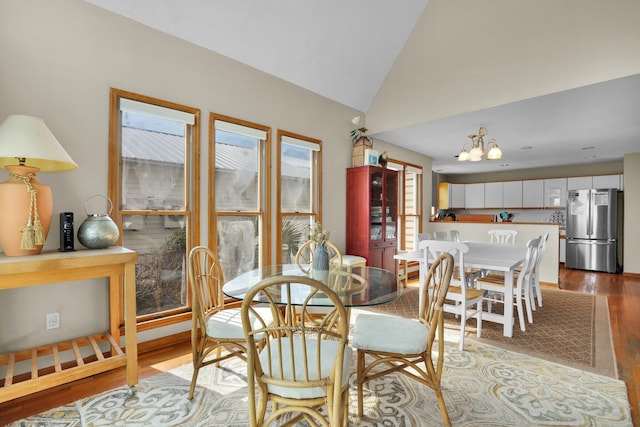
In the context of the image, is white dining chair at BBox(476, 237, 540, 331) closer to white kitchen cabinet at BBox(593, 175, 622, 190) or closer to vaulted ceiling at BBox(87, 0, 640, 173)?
vaulted ceiling at BBox(87, 0, 640, 173)

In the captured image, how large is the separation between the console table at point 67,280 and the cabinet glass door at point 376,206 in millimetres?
3204

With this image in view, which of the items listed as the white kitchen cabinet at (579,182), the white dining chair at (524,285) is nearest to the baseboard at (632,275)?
the white kitchen cabinet at (579,182)

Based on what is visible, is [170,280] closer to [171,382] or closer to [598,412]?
[171,382]

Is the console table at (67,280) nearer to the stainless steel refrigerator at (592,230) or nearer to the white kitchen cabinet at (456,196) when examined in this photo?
the stainless steel refrigerator at (592,230)

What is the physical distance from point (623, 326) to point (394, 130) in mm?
3568

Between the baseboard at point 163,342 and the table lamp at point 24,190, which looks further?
the baseboard at point 163,342

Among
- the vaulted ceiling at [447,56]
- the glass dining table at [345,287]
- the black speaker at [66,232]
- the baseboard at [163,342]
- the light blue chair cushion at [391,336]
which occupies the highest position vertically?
the vaulted ceiling at [447,56]

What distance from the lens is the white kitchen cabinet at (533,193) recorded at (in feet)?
26.2

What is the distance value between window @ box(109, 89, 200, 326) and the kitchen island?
511 centimetres

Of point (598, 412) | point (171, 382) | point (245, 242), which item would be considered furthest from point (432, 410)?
point (245, 242)

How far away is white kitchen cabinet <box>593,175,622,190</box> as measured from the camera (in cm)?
700

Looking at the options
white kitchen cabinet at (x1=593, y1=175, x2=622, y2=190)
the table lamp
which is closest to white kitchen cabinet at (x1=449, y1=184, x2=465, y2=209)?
white kitchen cabinet at (x1=593, y1=175, x2=622, y2=190)

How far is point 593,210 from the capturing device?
675cm

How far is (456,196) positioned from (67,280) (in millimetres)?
9206
